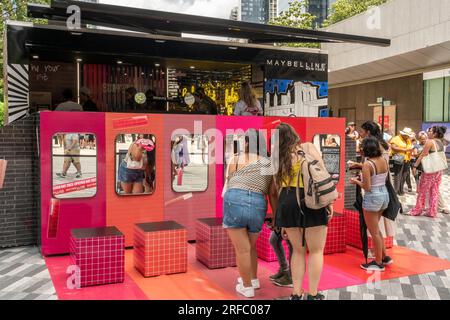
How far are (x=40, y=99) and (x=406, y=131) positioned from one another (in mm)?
8205

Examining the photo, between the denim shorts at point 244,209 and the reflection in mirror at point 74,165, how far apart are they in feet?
8.08

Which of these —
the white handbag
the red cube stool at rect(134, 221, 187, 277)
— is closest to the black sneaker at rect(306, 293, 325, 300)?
the red cube stool at rect(134, 221, 187, 277)

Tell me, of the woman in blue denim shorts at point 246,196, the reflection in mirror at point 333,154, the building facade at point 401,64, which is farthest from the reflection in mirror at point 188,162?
the building facade at point 401,64

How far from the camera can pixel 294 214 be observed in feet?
12.1

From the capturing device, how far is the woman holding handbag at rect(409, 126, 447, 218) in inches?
321

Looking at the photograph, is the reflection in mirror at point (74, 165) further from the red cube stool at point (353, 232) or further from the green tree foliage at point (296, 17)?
the green tree foliage at point (296, 17)

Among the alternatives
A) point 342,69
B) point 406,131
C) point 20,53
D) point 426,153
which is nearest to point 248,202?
point 20,53

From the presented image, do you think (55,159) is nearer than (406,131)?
Yes

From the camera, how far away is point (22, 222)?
6023mm

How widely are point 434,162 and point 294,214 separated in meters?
5.47

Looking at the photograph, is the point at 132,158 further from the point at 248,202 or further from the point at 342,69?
the point at 342,69

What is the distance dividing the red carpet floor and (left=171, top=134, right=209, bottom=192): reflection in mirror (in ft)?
3.35

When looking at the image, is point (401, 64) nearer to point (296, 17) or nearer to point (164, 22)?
point (296, 17)

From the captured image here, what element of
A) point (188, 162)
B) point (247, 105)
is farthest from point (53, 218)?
point (247, 105)
